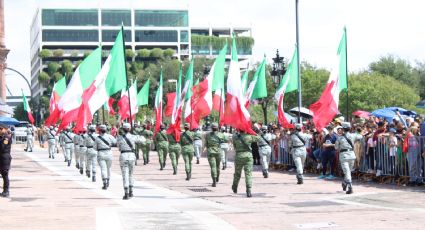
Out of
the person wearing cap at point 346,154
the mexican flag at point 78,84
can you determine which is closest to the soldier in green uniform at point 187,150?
the mexican flag at point 78,84

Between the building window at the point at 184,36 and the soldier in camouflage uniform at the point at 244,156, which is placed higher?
the building window at the point at 184,36

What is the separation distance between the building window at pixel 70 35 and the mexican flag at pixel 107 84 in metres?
117

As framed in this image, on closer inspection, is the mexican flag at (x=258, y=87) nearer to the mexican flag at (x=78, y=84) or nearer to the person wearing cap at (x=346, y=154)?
the mexican flag at (x=78, y=84)

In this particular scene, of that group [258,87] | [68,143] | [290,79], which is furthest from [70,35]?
[290,79]

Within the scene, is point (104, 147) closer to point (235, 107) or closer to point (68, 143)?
point (235, 107)

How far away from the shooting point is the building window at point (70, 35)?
136 metres

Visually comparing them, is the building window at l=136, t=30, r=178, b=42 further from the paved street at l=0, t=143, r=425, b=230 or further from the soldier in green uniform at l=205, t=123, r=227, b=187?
the soldier in green uniform at l=205, t=123, r=227, b=187

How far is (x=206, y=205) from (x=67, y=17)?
12349cm

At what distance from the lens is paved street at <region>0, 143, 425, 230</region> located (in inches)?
515

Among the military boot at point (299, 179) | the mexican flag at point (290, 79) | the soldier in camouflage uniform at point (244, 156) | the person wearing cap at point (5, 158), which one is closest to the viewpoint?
the soldier in camouflage uniform at point (244, 156)

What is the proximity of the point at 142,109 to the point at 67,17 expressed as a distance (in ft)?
221

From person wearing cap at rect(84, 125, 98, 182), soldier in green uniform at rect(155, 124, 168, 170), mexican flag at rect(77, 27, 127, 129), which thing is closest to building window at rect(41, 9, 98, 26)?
soldier in green uniform at rect(155, 124, 168, 170)

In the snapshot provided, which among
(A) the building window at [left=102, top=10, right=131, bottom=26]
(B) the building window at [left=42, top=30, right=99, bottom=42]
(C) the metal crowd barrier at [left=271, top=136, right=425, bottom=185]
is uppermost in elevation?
(A) the building window at [left=102, top=10, right=131, bottom=26]

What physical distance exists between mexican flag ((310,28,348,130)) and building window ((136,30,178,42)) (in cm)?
11681
